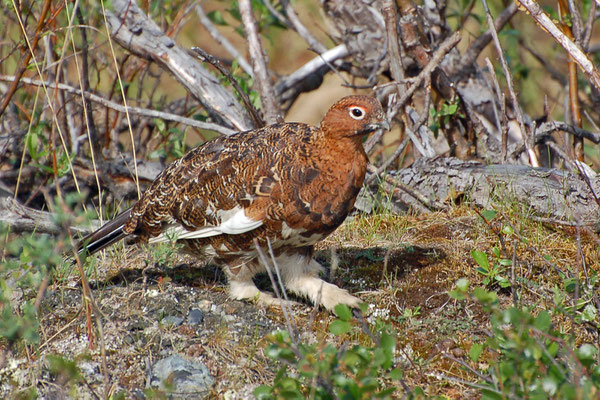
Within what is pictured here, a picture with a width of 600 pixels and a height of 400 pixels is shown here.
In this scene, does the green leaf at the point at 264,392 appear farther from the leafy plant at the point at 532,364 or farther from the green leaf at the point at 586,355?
the green leaf at the point at 586,355

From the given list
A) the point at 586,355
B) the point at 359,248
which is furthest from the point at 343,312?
the point at 359,248

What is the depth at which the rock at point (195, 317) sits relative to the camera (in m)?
3.34

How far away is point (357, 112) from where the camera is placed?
3219 mm

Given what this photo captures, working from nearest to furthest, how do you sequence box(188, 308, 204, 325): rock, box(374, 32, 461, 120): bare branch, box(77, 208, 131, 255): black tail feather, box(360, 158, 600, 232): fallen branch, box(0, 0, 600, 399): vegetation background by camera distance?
1. box(0, 0, 600, 399): vegetation background
2. box(188, 308, 204, 325): rock
3. box(77, 208, 131, 255): black tail feather
4. box(360, 158, 600, 232): fallen branch
5. box(374, 32, 461, 120): bare branch

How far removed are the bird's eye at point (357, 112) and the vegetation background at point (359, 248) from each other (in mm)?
784

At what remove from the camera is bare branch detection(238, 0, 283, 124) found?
4.98 m

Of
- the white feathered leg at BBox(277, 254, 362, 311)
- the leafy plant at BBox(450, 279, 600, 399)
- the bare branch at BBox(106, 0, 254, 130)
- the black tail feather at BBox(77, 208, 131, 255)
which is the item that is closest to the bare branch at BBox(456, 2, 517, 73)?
the bare branch at BBox(106, 0, 254, 130)

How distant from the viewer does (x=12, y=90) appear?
4.34 m

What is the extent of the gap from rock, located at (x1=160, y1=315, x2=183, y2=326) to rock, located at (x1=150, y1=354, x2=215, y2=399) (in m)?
0.23

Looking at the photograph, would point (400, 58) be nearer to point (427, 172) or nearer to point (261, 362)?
point (427, 172)

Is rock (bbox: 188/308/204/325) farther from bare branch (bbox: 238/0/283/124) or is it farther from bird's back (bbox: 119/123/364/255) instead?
bare branch (bbox: 238/0/283/124)

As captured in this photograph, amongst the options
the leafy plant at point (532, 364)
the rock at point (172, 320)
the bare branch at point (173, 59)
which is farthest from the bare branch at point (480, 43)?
the leafy plant at point (532, 364)

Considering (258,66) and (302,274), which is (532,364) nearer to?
(302,274)

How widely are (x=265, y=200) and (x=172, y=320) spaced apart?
727 millimetres
